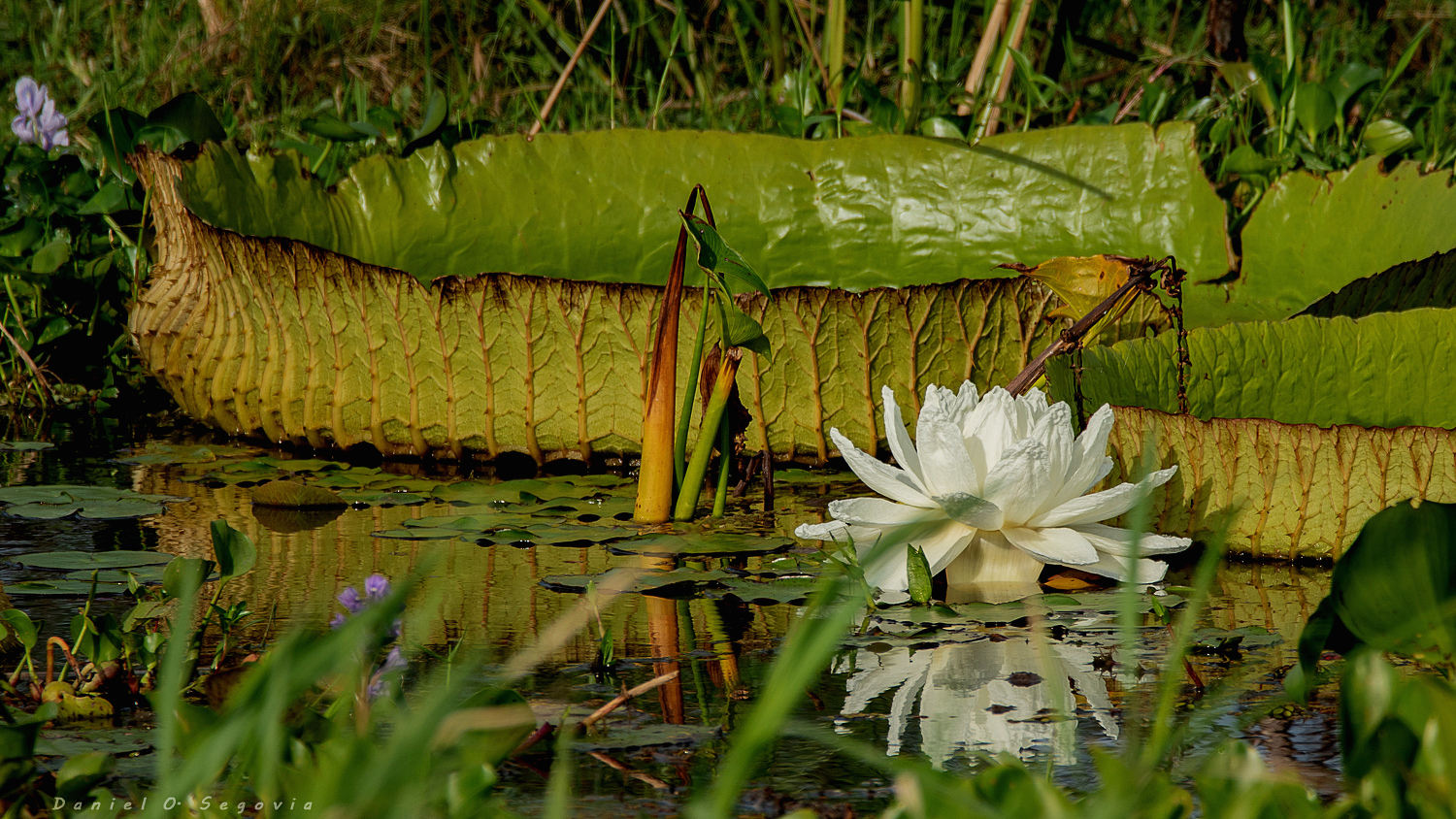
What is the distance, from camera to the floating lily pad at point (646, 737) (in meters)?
0.94

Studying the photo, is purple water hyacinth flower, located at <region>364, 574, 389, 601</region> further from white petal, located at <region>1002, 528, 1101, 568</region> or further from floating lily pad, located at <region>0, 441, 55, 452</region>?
floating lily pad, located at <region>0, 441, 55, 452</region>

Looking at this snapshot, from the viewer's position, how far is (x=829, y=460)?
2100 millimetres

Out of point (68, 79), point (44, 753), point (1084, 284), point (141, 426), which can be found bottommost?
point (44, 753)

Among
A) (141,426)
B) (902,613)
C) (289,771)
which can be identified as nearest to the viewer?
(289,771)

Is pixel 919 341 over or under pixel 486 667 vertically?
over

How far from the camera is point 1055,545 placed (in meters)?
1.36

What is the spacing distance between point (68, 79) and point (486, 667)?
3.88 m

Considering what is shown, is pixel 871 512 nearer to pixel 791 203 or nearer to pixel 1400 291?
pixel 1400 291

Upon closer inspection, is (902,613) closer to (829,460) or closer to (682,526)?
(682,526)

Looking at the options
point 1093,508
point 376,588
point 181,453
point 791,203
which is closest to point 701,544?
point 1093,508

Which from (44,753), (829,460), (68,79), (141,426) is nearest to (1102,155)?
(829,460)

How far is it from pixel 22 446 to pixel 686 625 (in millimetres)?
1347

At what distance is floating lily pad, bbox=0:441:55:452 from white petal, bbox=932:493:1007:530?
4.95 ft

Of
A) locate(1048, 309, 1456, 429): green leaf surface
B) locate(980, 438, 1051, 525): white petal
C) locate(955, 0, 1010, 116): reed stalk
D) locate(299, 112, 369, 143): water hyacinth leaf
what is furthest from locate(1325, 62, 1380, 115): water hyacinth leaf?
locate(299, 112, 369, 143): water hyacinth leaf
